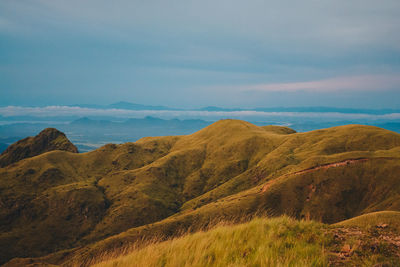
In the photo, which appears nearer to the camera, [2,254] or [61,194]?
[2,254]

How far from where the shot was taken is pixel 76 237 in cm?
14812

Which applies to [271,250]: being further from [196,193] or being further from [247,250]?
[196,193]

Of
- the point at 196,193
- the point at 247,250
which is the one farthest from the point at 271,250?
the point at 196,193

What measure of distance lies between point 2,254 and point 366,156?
7720 inches

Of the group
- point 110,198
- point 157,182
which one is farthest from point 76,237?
point 157,182

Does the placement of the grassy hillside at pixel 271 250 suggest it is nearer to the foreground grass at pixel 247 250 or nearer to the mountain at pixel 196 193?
the foreground grass at pixel 247 250

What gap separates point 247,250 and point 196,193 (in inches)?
7069

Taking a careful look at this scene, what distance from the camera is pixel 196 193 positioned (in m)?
181

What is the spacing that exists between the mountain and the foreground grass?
250ft

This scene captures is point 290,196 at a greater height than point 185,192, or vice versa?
point 290,196

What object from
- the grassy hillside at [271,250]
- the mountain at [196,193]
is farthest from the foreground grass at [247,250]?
the mountain at [196,193]

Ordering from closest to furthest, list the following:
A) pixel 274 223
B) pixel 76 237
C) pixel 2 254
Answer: pixel 274 223 < pixel 2 254 < pixel 76 237

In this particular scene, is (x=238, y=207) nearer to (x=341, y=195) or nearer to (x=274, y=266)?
(x=341, y=195)

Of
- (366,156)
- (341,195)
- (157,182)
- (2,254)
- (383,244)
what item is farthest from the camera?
(157,182)
